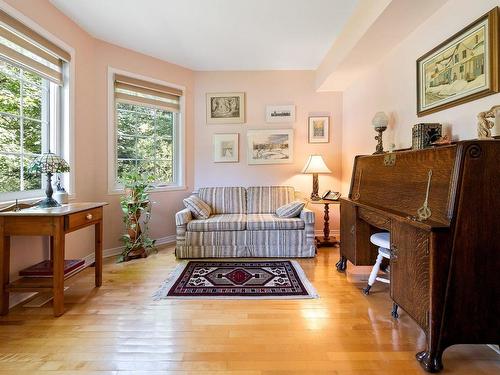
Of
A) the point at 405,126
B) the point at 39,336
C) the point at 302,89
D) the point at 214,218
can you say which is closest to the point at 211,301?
the point at 39,336

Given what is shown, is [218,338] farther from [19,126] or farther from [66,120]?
[66,120]

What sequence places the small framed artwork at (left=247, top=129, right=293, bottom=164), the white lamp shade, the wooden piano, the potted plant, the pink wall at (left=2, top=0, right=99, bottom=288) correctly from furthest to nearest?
the small framed artwork at (left=247, top=129, right=293, bottom=164) < the white lamp shade < the potted plant < the pink wall at (left=2, top=0, right=99, bottom=288) < the wooden piano

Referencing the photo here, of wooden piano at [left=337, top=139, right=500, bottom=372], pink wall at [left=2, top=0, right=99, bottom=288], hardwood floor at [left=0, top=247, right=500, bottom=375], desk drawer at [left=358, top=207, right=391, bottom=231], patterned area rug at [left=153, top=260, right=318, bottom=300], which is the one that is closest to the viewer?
wooden piano at [left=337, top=139, right=500, bottom=372]

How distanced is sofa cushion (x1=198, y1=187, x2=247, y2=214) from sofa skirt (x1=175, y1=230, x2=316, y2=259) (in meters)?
0.63

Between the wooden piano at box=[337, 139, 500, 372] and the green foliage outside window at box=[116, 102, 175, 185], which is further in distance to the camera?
the green foliage outside window at box=[116, 102, 175, 185]

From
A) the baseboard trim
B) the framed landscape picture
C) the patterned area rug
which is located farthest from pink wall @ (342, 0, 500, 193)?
the baseboard trim

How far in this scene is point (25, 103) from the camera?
2.38 meters

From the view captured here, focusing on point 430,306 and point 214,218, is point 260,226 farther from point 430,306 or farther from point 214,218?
point 430,306

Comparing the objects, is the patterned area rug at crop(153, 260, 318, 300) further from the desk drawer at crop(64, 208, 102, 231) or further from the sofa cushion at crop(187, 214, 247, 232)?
the desk drawer at crop(64, 208, 102, 231)

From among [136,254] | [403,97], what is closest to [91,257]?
[136,254]

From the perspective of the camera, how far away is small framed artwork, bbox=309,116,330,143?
4148 mm

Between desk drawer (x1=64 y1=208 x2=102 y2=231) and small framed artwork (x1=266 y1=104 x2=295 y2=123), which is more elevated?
small framed artwork (x1=266 y1=104 x2=295 y2=123)

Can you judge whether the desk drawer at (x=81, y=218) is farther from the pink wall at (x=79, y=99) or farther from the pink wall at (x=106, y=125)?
the pink wall at (x=106, y=125)

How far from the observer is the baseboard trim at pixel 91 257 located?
2111mm
